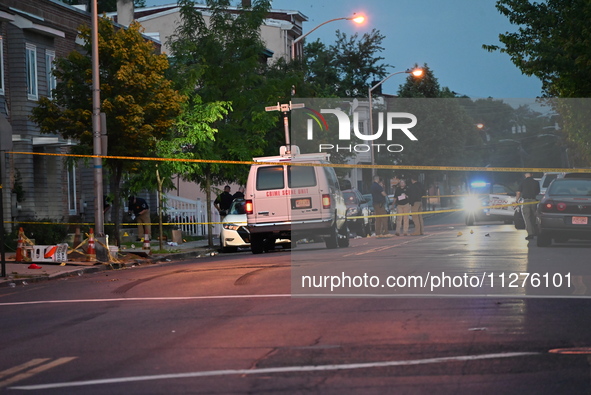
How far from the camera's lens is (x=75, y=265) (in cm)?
2192

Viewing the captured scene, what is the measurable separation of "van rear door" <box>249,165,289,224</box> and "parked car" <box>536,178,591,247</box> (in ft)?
19.7

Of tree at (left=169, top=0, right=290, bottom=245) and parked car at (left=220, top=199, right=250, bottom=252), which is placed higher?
tree at (left=169, top=0, right=290, bottom=245)

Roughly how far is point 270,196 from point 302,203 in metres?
0.80

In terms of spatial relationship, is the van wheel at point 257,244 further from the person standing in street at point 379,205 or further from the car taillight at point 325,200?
the person standing in street at point 379,205

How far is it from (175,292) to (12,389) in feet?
23.2

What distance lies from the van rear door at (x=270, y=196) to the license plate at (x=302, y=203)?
0.17 meters

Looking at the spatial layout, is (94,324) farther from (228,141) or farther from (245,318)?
(228,141)

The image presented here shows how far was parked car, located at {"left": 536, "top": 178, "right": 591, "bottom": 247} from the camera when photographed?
843 inches

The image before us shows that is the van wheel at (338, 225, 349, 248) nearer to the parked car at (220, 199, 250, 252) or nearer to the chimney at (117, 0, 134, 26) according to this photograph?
the parked car at (220, 199, 250, 252)

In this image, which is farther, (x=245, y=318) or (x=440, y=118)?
(x=440, y=118)

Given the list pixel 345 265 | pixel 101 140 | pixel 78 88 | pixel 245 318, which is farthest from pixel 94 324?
pixel 78 88

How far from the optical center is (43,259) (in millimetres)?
22266

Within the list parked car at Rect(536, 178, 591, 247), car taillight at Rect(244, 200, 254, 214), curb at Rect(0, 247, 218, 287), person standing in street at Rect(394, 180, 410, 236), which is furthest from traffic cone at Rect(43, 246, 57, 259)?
person standing in street at Rect(394, 180, 410, 236)

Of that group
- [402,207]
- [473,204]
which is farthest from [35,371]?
[473,204]
